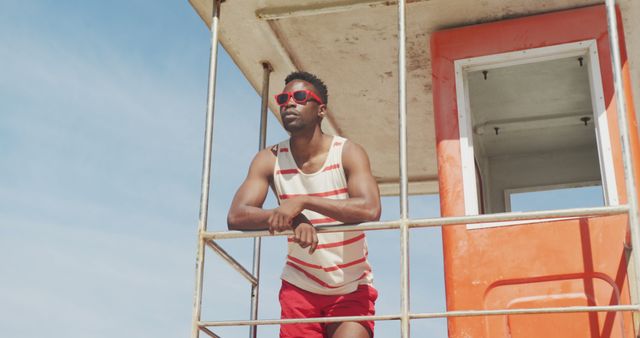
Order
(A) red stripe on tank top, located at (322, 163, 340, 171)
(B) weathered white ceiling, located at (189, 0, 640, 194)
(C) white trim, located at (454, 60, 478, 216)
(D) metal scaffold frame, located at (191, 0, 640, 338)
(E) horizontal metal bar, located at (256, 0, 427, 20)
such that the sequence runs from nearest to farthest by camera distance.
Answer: (D) metal scaffold frame, located at (191, 0, 640, 338), (A) red stripe on tank top, located at (322, 163, 340, 171), (C) white trim, located at (454, 60, 478, 216), (E) horizontal metal bar, located at (256, 0, 427, 20), (B) weathered white ceiling, located at (189, 0, 640, 194)

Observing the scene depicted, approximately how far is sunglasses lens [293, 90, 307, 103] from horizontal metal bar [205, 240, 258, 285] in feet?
3.54

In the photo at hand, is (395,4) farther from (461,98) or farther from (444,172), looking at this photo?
(444,172)

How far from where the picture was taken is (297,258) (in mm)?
5020

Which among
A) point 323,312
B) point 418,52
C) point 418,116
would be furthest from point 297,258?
point 418,116

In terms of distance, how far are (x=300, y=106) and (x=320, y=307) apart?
1318mm

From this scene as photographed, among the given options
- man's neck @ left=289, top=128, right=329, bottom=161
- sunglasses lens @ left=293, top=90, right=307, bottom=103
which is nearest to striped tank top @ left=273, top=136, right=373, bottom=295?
man's neck @ left=289, top=128, right=329, bottom=161

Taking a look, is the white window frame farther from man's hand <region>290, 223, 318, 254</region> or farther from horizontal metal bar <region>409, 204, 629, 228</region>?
man's hand <region>290, 223, 318, 254</region>

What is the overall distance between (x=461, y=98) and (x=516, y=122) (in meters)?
2.16

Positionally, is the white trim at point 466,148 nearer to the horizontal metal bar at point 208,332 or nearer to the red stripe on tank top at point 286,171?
the red stripe on tank top at point 286,171

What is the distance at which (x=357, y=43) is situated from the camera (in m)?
7.05

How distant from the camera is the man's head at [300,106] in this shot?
5246 millimetres

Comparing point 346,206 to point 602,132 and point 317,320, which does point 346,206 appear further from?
point 602,132

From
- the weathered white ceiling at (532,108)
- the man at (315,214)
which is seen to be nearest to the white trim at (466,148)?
the weathered white ceiling at (532,108)

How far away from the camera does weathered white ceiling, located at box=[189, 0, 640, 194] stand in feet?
21.0
